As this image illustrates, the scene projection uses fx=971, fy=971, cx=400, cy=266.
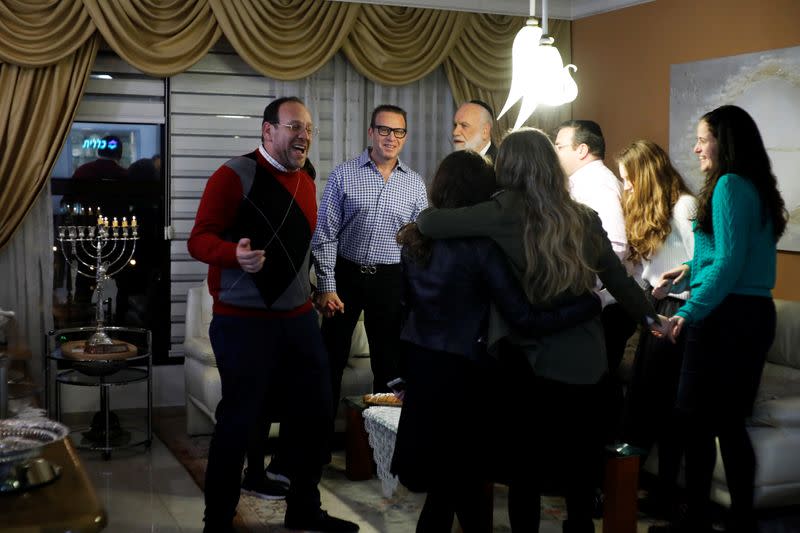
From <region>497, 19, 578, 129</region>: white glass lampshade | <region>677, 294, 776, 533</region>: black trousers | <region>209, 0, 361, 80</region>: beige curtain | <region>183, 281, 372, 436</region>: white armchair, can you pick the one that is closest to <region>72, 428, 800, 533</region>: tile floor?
<region>183, 281, 372, 436</region>: white armchair

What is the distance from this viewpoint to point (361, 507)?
12.4 feet

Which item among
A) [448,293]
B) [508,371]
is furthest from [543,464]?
[448,293]

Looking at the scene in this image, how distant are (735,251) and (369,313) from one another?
5.53ft

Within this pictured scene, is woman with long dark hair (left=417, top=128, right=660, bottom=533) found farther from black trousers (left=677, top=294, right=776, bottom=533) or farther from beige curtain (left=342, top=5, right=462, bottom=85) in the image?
beige curtain (left=342, top=5, right=462, bottom=85)

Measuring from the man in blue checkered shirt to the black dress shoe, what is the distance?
88 centimetres

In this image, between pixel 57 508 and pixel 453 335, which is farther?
pixel 453 335

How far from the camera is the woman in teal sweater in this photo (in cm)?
313

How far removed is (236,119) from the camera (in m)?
5.57

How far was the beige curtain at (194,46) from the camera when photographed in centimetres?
491

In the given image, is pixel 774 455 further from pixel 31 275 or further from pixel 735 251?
pixel 31 275

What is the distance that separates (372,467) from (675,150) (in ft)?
7.80

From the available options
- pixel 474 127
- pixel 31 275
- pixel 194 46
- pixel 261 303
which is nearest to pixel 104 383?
pixel 31 275

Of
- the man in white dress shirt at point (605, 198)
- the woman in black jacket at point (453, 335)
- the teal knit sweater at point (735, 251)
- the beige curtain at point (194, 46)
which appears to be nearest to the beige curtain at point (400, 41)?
the beige curtain at point (194, 46)

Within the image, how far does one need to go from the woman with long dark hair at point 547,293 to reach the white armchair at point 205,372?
6.73 feet
